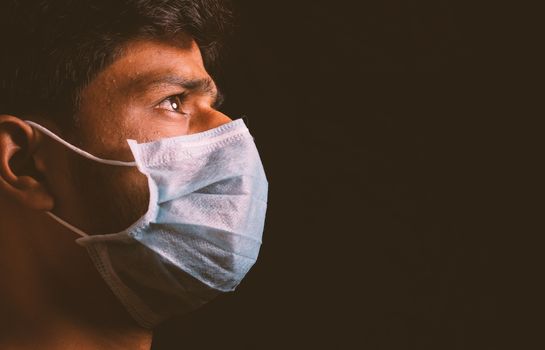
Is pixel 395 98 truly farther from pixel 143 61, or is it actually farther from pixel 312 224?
pixel 143 61

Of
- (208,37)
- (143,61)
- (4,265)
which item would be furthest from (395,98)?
(4,265)

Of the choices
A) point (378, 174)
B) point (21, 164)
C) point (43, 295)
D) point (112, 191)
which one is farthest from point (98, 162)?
point (378, 174)

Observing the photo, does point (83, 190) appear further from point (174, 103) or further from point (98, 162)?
point (174, 103)

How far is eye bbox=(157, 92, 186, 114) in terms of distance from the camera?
1.51 meters

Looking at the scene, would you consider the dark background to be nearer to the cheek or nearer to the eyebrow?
the eyebrow

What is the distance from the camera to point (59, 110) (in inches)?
57.3

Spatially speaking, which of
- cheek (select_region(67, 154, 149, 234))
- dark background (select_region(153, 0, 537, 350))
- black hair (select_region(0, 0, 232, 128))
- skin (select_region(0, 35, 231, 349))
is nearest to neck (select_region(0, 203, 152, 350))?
skin (select_region(0, 35, 231, 349))

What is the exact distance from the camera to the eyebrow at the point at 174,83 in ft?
4.80

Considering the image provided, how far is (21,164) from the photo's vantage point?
1471 millimetres

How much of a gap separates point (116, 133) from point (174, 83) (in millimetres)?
159

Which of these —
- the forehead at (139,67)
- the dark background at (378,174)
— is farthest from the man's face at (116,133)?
the dark background at (378,174)

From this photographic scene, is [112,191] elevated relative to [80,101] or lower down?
lower down

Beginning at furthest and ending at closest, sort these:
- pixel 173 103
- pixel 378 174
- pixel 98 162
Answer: pixel 378 174, pixel 173 103, pixel 98 162

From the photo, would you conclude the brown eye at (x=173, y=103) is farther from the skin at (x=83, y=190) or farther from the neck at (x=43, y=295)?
the neck at (x=43, y=295)
